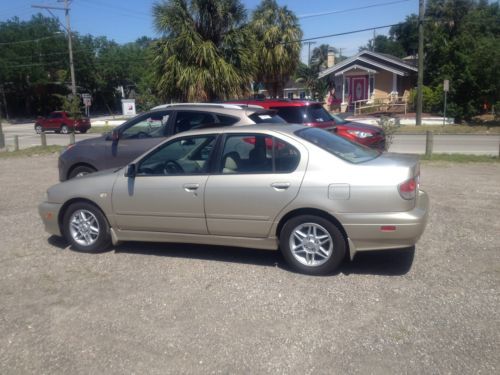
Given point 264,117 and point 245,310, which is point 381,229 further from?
point 264,117

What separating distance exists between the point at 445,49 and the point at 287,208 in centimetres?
3379

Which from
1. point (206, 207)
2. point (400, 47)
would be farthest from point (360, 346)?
point (400, 47)

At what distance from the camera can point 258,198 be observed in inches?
206

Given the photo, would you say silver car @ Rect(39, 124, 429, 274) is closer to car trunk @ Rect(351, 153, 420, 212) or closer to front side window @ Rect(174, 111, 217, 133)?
car trunk @ Rect(351, 153, 420, 212)

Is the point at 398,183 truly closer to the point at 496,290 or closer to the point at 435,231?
the point at 496,290

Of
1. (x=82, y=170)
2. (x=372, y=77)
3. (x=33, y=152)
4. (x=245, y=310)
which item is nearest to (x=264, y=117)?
(x=82, y=170)

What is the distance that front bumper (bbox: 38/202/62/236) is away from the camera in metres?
6.24

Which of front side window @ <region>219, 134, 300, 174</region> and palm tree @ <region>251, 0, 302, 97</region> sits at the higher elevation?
palm tree @ <region>251, 0, 302, 97</region>

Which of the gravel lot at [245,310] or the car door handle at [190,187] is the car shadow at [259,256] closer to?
the gravel lot at [245,310]

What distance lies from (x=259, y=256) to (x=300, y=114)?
5.50m

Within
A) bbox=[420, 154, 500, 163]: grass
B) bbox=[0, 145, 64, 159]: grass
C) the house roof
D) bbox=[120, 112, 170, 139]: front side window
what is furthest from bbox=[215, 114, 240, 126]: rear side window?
the house roof

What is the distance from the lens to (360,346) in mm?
3791

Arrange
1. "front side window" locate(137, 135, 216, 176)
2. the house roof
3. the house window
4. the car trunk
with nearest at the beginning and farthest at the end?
the car trunk, "front side window" locate(137, 135, 216, 176), the house roof, the house window

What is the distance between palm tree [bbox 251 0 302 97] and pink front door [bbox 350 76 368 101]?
7456 mm
